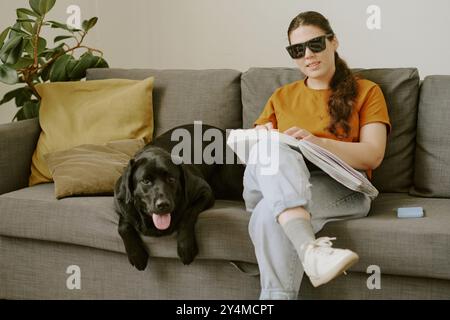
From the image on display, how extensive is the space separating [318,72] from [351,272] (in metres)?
0.70

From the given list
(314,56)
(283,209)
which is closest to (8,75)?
(314,56)

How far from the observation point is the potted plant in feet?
8.54

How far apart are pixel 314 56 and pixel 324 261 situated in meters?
0.85

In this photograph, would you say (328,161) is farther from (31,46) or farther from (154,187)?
(31,46)

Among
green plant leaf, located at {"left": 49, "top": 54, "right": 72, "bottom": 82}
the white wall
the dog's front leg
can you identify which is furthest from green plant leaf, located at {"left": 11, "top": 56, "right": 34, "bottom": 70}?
the dog's front leg

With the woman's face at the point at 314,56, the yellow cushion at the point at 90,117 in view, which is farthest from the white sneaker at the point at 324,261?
the yellow cushion at the point at 90,117

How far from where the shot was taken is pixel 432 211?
2035 mm

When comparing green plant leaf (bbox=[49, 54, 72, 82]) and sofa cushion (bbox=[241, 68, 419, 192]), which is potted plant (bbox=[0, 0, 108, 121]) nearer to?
green plant leaf (bbox=[49, 54, 72, 82])

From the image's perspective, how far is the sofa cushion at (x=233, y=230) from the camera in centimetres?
183

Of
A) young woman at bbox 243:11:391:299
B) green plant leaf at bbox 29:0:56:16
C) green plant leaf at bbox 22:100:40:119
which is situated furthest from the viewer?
green plant leaf at bbox 22:100:40:119

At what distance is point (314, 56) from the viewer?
2213 millimetres

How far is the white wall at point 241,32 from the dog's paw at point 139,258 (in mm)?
1451

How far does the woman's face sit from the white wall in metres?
0.81
